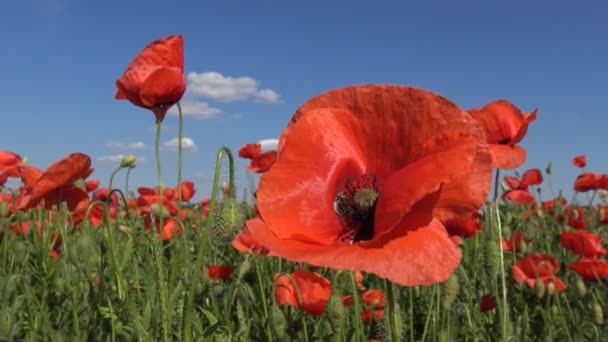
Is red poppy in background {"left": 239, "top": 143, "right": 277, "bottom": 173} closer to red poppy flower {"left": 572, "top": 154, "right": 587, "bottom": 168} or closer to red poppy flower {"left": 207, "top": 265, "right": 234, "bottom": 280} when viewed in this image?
red poppy flower {"left": 207, "top": 265, "right": 234, "bottom": 280}

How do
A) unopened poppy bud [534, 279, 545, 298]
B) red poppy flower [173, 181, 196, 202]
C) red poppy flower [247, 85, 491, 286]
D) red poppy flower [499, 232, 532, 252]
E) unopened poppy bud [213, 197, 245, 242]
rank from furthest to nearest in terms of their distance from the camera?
red poppy flower [173, 181, 196, 202] → red poppy flower [499, 232, 532, 252] → unopened poppy bud [534, 279, 545, 298] → unopened poppy bud [213, 197, 245, 242] → red poppy flower [247, 85, 491, 286]

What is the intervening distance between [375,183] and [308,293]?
49.9 inches

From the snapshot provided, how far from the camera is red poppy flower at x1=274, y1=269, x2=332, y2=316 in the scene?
2.26m

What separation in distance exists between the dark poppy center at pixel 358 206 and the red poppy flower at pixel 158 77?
106 cm

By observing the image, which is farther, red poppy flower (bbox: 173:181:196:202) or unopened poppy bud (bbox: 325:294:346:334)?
red poppy flower (bbox: 173:181:196:202)

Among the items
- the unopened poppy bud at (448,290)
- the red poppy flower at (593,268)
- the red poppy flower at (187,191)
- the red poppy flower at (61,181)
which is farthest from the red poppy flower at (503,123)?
the red poppy flower at (187,191)

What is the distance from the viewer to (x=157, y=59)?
206 cm

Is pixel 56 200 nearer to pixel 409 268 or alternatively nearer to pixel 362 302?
pixel 362 302

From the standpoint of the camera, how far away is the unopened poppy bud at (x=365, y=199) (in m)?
1.06

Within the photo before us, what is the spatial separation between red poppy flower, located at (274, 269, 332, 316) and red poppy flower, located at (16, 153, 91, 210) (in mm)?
835

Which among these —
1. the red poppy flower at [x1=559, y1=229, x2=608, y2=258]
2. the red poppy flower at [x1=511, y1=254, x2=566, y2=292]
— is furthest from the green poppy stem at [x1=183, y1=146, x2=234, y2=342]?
the red poppy flower at [x1=559, y1=229, x2=608, y2=258]

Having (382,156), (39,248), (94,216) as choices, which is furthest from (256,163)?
(382,156)

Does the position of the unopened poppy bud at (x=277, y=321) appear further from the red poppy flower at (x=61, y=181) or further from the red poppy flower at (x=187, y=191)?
the red poppy flower at (x=187, y=191)

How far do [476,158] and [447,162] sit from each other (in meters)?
0.07
